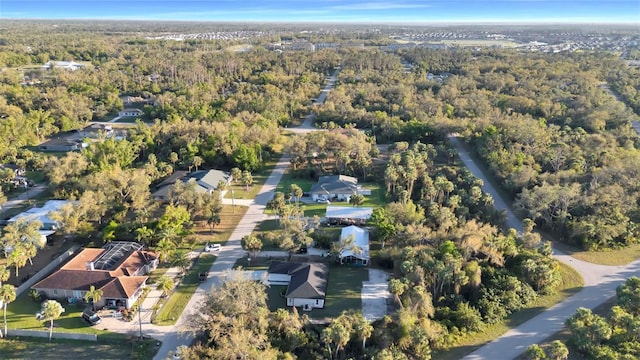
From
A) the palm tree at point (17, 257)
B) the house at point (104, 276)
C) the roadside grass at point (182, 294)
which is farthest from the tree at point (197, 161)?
the palm tree at point (17, 257)

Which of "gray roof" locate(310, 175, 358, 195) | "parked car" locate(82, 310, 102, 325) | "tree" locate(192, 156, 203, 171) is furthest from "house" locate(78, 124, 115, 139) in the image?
"parked car" locate(82, 310, 102, 325)

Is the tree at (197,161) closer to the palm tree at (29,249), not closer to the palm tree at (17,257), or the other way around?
the palm tree at (29,249)

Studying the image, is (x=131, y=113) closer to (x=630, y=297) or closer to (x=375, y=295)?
(x=375, y=295)

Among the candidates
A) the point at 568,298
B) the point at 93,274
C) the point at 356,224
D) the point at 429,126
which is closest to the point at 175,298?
the point at 93,274

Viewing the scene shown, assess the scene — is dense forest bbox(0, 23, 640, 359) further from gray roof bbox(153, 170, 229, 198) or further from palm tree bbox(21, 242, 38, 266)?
gray roof bbox(153, 170, 229, 198)

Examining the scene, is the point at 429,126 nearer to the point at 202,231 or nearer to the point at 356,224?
the point at 356,224
